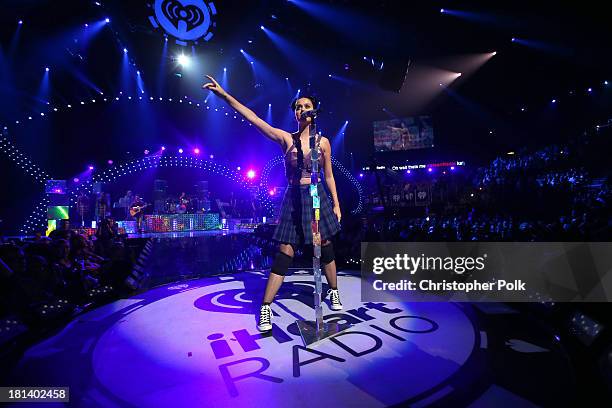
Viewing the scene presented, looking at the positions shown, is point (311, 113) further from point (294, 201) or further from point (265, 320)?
point (265, 320)

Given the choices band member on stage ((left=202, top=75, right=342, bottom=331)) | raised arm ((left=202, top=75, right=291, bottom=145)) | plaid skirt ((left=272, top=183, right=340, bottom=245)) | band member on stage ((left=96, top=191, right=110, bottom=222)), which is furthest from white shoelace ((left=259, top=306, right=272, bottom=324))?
band member on stage ((left=96, top=191, right=110, bottom=222))

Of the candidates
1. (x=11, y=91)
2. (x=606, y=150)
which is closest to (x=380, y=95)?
(x=606, y=150)

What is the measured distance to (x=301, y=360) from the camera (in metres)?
2.06

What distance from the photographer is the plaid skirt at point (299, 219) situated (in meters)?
2.83

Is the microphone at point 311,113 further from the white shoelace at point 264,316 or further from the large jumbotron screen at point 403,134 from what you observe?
the large jumbotron screen at point 403,134

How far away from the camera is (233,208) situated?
17.6m

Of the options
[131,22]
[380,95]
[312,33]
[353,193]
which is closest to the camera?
[131,22]

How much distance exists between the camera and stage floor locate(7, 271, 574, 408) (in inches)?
64.9

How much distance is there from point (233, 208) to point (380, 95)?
11.2 meters

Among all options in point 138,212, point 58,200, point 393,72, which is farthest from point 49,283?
point 58,200

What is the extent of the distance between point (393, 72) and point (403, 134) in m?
11.3

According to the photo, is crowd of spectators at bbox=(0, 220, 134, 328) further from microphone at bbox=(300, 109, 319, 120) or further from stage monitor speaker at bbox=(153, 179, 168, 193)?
stage monitor speaker at bbox=(153, 179, 168, 193)

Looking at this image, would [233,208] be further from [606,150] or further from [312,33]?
[606,150]

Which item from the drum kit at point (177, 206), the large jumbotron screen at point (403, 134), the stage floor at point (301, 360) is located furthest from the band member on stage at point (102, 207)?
the large jumbotron screen at point (403, 134)
